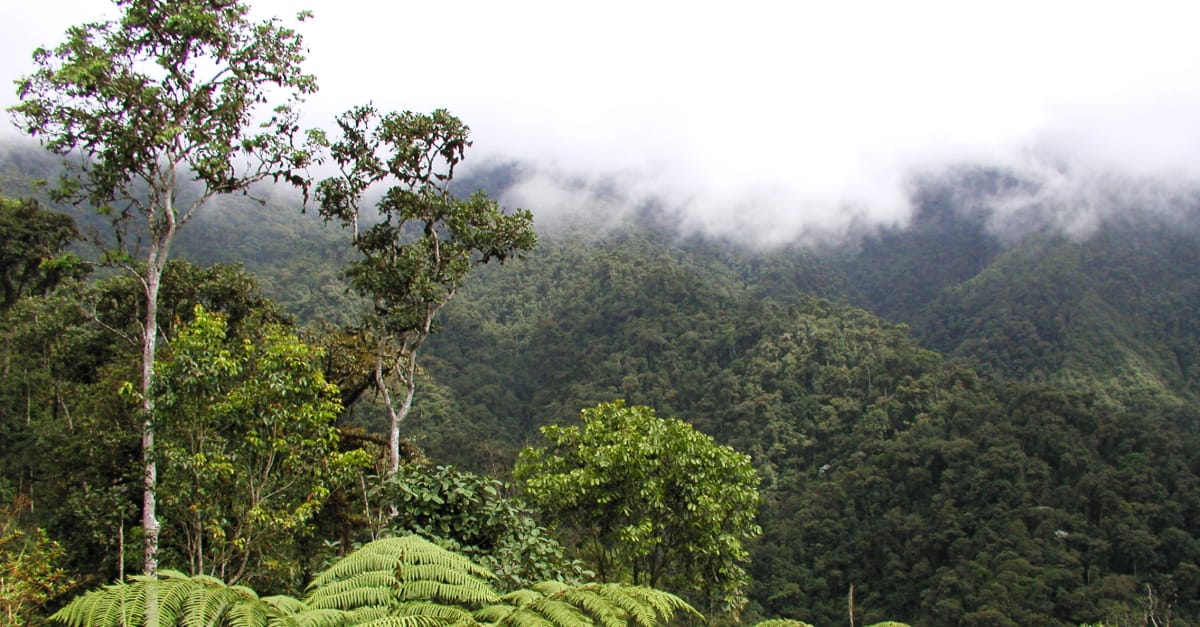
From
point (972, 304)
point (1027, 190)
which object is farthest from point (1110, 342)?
point (1027, 190)

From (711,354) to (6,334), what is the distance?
58.6 meters

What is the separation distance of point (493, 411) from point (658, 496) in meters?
63.3

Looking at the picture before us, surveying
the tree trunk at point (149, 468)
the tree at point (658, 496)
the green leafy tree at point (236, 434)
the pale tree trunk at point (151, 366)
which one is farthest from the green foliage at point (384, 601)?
the tree at point (658, 496)

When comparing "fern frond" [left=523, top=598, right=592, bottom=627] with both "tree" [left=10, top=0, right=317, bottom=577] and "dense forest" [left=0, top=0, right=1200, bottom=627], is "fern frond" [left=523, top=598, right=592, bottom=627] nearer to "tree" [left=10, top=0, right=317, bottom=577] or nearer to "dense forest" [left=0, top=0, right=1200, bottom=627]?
"dense forest" [left=0, top=0, right=1200, bottom=627]

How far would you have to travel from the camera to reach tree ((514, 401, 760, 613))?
30.3 feet

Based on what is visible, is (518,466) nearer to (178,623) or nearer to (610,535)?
(610,535)

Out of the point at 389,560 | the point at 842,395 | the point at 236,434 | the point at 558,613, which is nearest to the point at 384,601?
the point at 389,560

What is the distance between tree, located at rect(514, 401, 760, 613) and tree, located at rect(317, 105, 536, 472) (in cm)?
278

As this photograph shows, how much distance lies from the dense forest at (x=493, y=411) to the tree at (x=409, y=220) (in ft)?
0.20

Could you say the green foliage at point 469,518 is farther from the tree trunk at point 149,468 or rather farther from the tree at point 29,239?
the tree at point 29,239

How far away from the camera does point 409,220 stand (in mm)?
11438

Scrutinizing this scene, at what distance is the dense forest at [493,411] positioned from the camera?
277 inches

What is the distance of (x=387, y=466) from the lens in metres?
10.9

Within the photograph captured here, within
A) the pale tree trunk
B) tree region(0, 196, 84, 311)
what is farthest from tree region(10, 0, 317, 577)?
tree region(0, 196, 84, 311)
